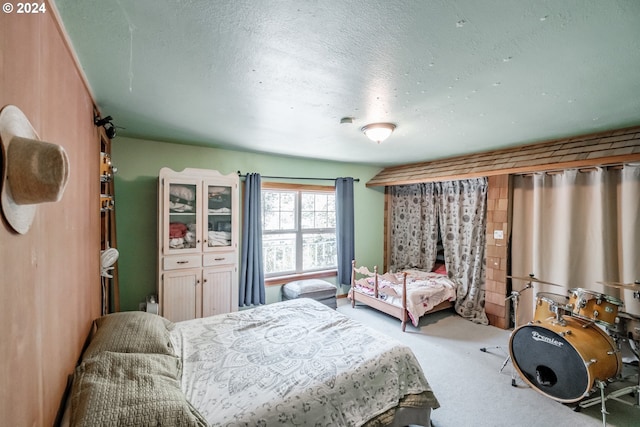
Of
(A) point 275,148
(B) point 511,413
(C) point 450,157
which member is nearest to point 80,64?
(A) point 275,148

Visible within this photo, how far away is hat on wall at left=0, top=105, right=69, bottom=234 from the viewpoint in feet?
2.10

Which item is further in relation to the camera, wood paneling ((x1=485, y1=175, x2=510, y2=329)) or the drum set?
wood paneling ((x1=485, y1=175, x2=510, y2=329))

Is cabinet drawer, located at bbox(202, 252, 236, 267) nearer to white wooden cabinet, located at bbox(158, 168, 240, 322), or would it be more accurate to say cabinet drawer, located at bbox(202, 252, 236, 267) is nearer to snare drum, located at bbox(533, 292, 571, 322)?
white wooden cabinet, located at bbox(158, 168, 240, 322)

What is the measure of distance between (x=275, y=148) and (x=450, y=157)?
259 centimetres

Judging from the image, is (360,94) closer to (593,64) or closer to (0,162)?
(593,64)

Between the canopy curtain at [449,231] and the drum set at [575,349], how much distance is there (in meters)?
1.41

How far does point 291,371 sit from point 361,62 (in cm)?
184

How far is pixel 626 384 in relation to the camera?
2.52 metres

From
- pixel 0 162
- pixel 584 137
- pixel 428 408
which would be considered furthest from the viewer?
pixel 584 137

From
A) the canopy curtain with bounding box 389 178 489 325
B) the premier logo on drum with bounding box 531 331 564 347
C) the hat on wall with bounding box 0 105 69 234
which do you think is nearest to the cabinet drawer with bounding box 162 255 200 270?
the hat on wall with bounding box 0 105 69 234

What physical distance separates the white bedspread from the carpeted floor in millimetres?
531

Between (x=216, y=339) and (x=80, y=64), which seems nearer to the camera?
(x=80, y=64)

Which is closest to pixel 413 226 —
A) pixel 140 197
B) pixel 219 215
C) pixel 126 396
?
pixel 219 215

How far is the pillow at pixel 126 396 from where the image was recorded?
1070mm
